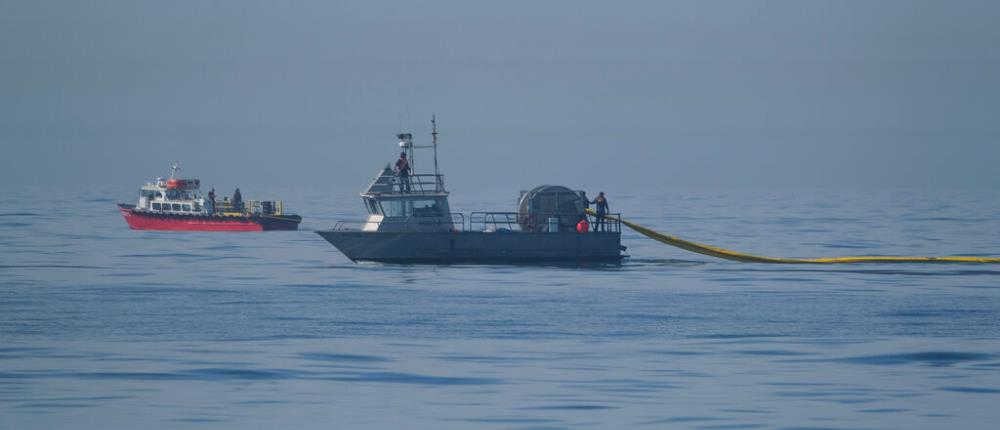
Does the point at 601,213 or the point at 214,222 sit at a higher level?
the point at 214,222

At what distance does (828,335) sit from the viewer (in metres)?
34.0

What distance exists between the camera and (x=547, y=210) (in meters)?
55.1

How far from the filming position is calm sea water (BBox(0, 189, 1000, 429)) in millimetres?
23266

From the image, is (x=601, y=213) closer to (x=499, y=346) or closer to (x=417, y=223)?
(x=417, y=223)

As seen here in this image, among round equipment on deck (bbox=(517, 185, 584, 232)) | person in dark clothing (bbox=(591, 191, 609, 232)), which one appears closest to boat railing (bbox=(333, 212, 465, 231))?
round equipment on deck (bbox=(517, 185, 584, 232))

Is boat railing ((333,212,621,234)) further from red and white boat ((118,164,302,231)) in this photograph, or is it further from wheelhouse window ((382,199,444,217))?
red and white boat ((118,164,302,231))

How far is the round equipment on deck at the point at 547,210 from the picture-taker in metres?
54.9

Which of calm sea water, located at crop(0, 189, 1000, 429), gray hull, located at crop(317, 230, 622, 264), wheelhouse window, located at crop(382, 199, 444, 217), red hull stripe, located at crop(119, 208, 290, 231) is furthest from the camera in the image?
red hull stripe, located at crop(119, 208, 290, 231)

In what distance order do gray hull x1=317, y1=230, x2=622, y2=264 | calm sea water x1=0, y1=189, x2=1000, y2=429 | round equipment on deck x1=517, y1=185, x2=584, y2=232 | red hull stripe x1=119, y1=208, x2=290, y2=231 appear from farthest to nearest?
1. red hull stripe x1=119, y1=208, x2=290, y2=231
2. round equipment on deck x1=517, y1=185, x2=584, y2=232
3. gray hull x1=317, y1=230, x2=622, y2=264
4. calm sea water x1=0, y1=189, x2=1000, y2=429

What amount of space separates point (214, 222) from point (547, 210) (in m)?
44.2

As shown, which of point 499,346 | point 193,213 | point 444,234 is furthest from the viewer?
point 193,213

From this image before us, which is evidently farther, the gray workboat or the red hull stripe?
the red hull stripe

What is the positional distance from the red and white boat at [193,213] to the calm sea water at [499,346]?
3201 centimetres

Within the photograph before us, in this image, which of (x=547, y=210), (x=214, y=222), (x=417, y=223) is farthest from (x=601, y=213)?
(x=214, y=222)
